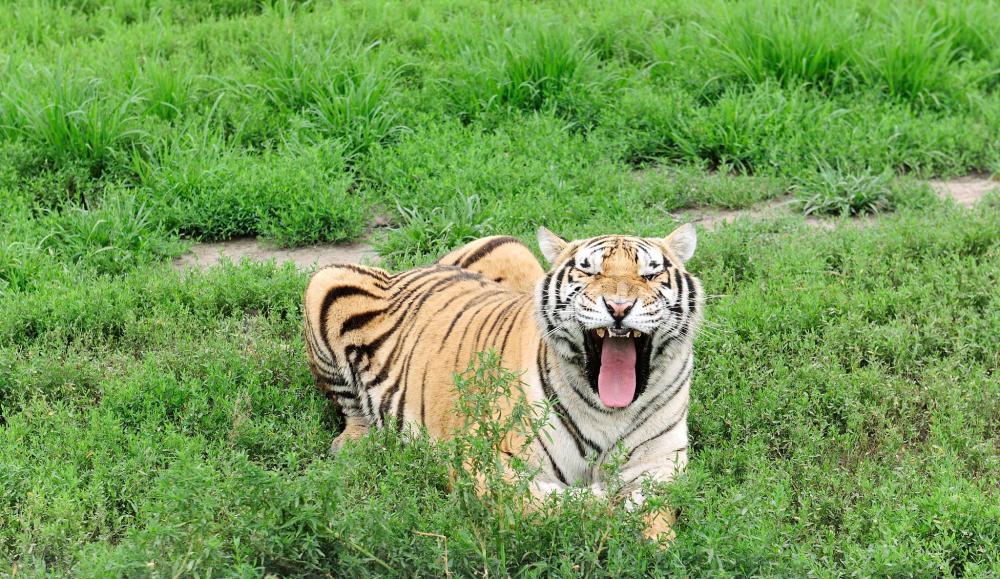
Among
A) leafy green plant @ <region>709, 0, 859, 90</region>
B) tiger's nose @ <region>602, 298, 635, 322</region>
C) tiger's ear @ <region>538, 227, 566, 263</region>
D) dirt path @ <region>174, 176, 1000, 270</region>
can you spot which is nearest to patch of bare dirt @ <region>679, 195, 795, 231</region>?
dirt path @ <region>174, 176, 1000, 270</region>

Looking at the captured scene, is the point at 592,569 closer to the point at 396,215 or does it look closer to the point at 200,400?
the point at 200,400

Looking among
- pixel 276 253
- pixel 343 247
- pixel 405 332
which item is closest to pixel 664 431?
pixel 405 332

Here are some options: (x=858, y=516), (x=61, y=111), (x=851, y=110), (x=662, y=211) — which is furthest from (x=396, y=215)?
(x=858, y=516)

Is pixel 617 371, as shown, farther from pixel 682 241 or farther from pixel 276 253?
pixel 276 253

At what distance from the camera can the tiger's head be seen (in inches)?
150

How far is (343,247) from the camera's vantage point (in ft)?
21.1

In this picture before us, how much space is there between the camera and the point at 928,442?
4535 mm

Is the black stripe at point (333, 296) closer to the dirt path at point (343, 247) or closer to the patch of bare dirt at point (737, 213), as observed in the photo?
the dirt path at point (343, 247)

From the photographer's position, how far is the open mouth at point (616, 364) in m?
3.87

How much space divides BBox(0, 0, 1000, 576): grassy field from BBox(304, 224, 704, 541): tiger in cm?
28

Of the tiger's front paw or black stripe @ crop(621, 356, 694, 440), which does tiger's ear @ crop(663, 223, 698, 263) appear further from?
the tiger's front paw

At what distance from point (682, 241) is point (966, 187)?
342cm

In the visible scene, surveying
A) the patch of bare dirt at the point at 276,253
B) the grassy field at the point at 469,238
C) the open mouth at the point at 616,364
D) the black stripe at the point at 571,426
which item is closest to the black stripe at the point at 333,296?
the grassy field at the point at 469,238

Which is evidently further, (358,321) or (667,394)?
(358,321)
